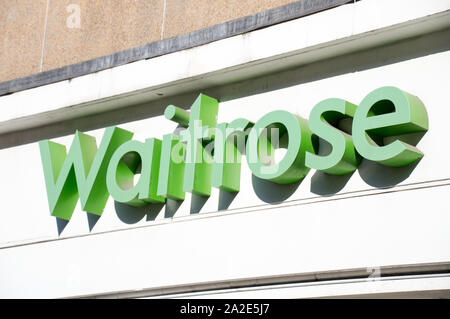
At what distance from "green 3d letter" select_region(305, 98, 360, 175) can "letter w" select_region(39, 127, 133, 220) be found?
101 inches

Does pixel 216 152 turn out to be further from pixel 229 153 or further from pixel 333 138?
pixel 333 138

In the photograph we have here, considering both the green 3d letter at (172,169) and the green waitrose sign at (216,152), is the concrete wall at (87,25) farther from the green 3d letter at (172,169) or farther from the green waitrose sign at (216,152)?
Result: the green 3d letter at (172,169)

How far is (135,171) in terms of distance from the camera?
975 cm

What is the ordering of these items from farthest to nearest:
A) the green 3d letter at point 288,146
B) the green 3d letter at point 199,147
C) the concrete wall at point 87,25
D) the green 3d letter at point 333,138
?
1. the concrete wall at point 87,25
2. the green 3d letter at point 199,147
3. the green 3d letter at point 288,146
4. the green 3d letter at point 333,138

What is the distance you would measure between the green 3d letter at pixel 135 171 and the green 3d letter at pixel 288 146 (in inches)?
45.7

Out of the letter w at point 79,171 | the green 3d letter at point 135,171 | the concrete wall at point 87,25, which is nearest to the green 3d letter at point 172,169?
the green 3d letter at point 135,171

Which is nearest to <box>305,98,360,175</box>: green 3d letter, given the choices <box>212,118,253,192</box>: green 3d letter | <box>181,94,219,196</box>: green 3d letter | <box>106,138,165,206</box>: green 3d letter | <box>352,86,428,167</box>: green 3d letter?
<box>352,86,428,167</box>: green 3d letter

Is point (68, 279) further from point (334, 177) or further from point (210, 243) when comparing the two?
point (334, 177)

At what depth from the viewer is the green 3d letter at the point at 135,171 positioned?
9.20m

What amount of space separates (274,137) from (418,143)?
156cm

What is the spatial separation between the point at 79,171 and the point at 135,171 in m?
0.65

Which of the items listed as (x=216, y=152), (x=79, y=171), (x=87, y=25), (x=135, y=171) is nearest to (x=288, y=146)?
(x=216, y=152)

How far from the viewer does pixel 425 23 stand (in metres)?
7.79

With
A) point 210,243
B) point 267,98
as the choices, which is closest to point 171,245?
point 210,243
